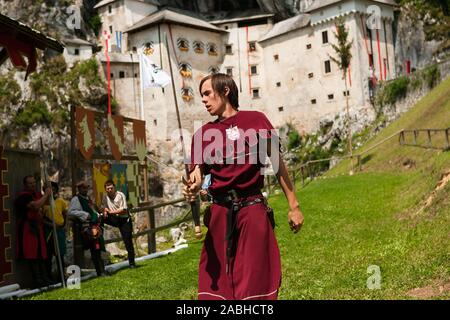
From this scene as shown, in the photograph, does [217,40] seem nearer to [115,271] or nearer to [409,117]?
[409,117]

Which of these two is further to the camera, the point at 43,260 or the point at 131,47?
the point at 131,47

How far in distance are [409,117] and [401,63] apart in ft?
72.4

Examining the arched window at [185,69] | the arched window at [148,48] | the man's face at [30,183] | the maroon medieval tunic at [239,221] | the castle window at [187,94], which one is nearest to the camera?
the maroon medieval tunic at [239,221]

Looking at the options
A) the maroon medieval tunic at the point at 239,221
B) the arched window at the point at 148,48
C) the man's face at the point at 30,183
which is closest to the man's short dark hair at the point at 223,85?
the maroon medieval tunic at the point at 239,221

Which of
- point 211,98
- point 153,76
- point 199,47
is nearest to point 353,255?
point 211,98

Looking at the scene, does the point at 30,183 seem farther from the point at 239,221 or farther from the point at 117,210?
the point at 239,221

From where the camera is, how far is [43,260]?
11.0 metres

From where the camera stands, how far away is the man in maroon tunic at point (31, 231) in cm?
1064

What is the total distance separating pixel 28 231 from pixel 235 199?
24.1 feet

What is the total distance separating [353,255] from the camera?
9.26m

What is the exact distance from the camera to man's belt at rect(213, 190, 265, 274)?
4367 mm

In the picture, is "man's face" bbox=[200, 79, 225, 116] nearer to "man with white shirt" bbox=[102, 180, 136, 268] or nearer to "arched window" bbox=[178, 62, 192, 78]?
"man with white shirt" bbox=[102, 180, 136, 268]

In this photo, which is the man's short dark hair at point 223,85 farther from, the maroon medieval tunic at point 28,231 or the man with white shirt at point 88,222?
the man with white shirt at point 88,222
